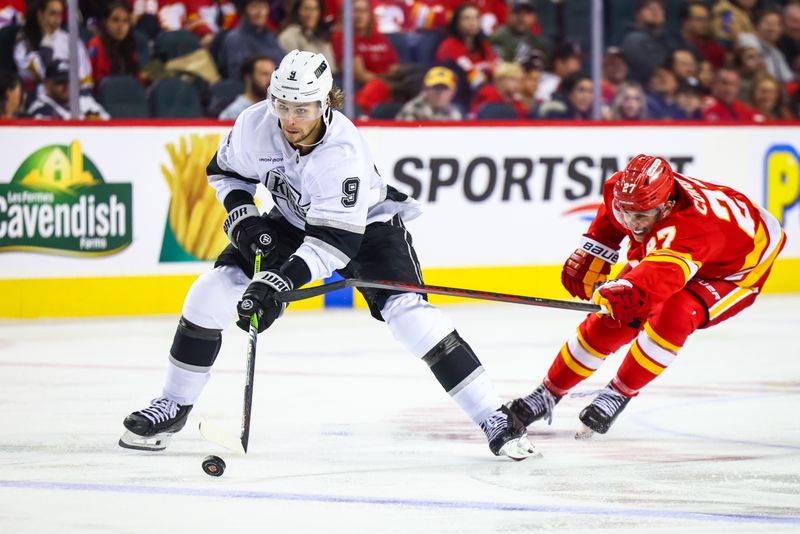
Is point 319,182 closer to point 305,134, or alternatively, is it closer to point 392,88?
point 305,134

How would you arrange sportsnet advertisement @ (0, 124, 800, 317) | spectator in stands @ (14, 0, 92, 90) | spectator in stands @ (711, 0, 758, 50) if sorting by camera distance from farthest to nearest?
spectator in stands @ (711, 0, 758, 50), sportsnet advertisement @ (0, 124, 800, 317), spectator in stands @ (14, 0, 92, 90)

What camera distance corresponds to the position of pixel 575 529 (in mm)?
3441

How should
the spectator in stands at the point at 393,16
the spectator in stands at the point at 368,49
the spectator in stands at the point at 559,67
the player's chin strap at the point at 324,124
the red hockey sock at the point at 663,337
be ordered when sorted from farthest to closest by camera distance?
1. the spectator in stands at the point at 559,67
2. the spectator in stands at the point at 393,16
3. the spectator in stands at the point at 368,49
4. the red hockey sock at the point at 663,337
5. the player's chin strap at the point at 324,124

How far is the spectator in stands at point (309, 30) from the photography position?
337 inches

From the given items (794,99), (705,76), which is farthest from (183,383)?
(794,99)

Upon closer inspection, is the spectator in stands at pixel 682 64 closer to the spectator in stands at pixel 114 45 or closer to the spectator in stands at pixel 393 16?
the spectator in stands at pixel 393 16

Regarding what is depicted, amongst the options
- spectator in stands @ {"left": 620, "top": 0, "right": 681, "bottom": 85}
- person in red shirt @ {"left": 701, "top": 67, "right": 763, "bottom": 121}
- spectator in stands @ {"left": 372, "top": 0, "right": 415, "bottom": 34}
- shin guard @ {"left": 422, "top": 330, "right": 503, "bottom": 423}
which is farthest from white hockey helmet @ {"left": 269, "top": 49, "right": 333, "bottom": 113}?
person in red shirt @ {"left": 701, "top": 67, "right": 763, "bottom": 121}

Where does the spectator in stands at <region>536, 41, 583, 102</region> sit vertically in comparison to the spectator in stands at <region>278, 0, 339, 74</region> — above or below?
below

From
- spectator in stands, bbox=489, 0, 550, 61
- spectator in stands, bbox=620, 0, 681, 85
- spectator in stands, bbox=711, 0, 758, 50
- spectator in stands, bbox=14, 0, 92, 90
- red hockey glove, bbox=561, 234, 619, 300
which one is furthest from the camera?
spectator in stands, bbox=711, 0, 758, 50

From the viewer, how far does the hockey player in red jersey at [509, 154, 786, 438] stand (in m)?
4.46

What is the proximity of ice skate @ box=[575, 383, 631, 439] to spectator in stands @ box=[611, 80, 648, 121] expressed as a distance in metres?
4.82

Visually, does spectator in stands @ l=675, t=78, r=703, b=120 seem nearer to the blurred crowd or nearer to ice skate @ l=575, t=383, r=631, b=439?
the blurred crowd

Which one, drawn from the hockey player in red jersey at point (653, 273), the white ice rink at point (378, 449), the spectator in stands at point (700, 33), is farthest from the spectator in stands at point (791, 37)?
the hockey player in red jersey at point (653, 273)

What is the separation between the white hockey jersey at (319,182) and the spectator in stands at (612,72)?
5.03 metres
